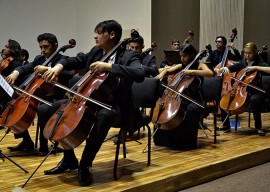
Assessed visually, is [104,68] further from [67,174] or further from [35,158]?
[35,158]

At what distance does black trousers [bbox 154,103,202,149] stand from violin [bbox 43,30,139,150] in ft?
3.50

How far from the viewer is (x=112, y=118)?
7.82ft

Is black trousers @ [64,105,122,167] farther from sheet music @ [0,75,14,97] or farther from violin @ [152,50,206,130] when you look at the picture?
violin @ [152,50,206,130]

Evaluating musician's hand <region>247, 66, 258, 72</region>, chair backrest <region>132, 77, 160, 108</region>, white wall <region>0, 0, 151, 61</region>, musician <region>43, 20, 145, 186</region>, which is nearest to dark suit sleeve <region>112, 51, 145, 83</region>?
musician <region>43, 20, 145, 186</region>

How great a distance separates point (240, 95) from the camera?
399 cm

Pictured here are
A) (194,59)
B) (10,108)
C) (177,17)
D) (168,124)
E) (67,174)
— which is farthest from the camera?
(177,17)

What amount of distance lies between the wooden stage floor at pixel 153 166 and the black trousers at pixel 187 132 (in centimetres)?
8

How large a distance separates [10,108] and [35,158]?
0.42 meters

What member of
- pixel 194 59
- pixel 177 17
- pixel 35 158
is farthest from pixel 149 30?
pixel 35 158

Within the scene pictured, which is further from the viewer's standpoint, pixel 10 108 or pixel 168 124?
pixel 168 124

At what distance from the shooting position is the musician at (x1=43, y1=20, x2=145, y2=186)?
2334 millimetres

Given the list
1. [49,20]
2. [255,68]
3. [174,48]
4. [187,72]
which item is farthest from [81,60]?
[49,20]

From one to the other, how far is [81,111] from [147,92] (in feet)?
2.80

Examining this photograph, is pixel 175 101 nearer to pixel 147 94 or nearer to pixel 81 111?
pixel 147 94
